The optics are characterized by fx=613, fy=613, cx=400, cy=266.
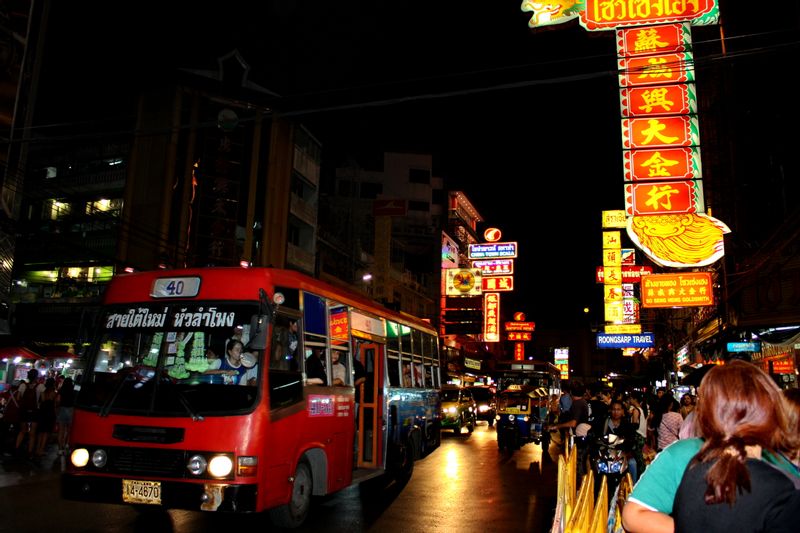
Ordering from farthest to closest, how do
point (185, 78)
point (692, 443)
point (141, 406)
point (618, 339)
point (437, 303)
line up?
point (437, 303) < point (618, 339) < point (185, 78) < point (141, 406) < point (692, 443)

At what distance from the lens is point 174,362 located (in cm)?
743

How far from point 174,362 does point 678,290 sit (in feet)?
56.7

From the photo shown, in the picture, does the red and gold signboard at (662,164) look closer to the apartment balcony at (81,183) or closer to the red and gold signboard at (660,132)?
the red and gold signboard at (660,132)

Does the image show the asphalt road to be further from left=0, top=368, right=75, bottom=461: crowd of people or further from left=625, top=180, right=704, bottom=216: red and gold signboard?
left=625, top=180, right=704, bottom=216: red and gold signboard

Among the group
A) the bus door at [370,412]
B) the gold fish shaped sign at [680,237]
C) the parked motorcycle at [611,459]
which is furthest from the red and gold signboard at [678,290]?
the bus door at [370,412]

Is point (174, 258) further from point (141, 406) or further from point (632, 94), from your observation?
point (141, 406)

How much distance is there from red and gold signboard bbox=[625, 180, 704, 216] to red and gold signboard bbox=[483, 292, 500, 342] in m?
42.4

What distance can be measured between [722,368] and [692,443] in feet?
1.12

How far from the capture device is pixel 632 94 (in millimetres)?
17172

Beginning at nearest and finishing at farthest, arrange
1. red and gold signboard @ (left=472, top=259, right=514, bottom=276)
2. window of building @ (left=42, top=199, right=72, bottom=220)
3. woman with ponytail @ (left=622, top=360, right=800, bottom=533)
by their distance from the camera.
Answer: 1. woman with ponytail @ (left=622, top=360, right=800, bottom=533)
2. window of building @ (left=42, top=199, right=72, bottom=220)
3. red and gold signboard @ (left=472, top=259, right=514, bottom=276)

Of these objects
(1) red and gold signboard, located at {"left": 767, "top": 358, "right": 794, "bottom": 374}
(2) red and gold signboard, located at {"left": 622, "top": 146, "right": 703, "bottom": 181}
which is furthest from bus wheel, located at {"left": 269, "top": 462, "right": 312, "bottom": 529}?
(1) red and gold signboard, located at {"left": 767, "top": 358, "right": 794, "bottom": 374}

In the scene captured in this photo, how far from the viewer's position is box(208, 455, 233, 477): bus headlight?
6820 mm

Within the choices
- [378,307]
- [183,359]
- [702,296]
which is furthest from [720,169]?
[183,359]

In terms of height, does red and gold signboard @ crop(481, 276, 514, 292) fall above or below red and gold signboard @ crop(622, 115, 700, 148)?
above
